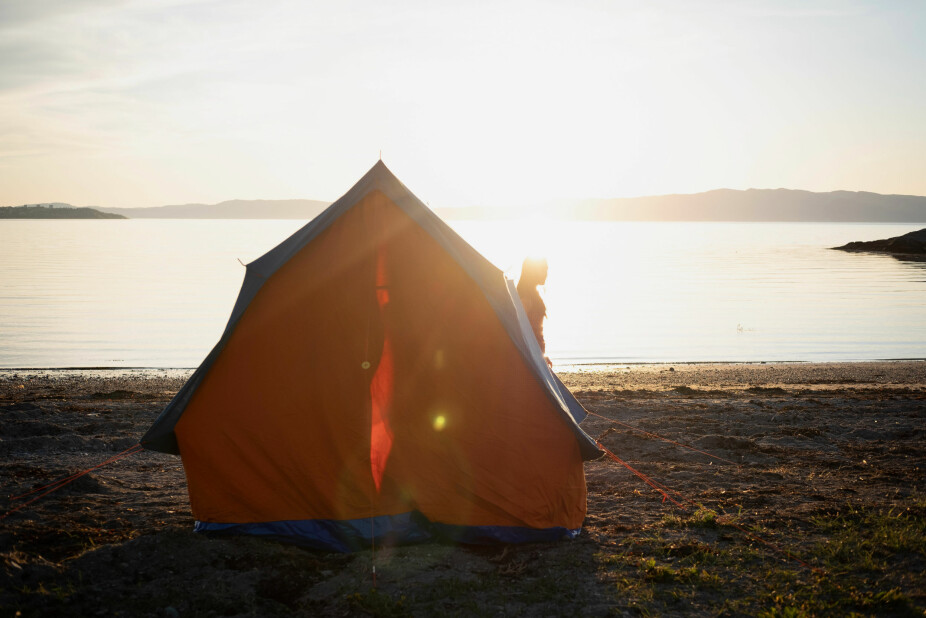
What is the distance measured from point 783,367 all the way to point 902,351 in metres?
6.21

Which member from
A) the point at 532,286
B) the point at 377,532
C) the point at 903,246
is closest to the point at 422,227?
the point at 532,286

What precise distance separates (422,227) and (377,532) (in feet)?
8.74

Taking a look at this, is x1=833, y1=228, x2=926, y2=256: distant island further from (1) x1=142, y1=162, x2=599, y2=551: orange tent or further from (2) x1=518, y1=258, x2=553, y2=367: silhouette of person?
(1) x1=142, y1=162, x2=599, y2=551: orange tent

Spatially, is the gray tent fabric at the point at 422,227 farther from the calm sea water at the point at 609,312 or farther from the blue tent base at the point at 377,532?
the calm sea water at the point at 609,312

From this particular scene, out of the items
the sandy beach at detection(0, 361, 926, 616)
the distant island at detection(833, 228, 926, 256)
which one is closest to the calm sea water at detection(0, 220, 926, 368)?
the sandy beach at detection(0, 361, 926, 616)

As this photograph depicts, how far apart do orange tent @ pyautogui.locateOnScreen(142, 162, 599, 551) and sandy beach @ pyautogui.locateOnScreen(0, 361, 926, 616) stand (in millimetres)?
342

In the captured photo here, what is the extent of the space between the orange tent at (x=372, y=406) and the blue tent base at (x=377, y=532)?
0.04ft

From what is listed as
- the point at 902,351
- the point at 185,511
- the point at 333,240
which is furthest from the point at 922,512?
the point at 902,351

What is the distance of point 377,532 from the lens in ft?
20.2

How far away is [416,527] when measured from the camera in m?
6.28

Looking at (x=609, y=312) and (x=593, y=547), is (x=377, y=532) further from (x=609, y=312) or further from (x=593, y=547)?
(x=609, y=312)

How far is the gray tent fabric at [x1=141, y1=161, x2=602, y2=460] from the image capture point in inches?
245

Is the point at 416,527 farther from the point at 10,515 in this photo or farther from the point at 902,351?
the point at 902,351

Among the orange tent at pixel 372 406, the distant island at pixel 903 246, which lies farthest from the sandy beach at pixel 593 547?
the distant island at pixel 903 246
